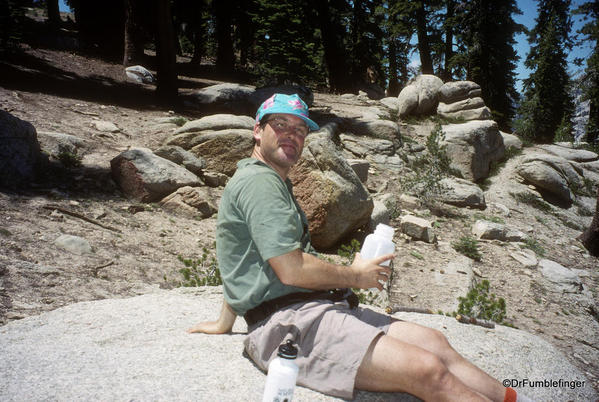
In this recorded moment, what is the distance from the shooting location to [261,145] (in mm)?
2590

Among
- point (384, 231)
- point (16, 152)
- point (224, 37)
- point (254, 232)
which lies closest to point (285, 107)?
point (254, 232)

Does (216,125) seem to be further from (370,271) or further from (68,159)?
(370,271)

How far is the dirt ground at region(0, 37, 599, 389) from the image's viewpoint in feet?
14.6

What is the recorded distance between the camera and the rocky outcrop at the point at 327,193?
6.56 m

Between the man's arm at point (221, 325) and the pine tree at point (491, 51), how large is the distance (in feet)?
76.4

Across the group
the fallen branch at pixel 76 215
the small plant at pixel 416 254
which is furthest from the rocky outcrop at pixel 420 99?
the fallen branch at pixel 76 215

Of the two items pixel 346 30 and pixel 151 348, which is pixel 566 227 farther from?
pixel 346 30

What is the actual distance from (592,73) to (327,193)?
26.3 m

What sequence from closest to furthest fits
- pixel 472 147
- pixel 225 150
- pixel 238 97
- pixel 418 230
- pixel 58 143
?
pixel 58 143
pixel 418 230
pixel 225 150
pixel 472 147
pixel 238 97

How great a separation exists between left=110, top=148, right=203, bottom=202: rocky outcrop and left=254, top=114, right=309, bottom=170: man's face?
533cm

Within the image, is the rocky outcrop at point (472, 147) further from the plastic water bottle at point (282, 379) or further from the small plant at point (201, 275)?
the plastic water bottle at point (282, 379)

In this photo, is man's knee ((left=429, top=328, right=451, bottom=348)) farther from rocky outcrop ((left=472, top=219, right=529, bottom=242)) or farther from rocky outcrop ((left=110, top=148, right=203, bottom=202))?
rocky outcrop ((left=472, top=219, right=529, bottom=242))

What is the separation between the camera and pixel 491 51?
22.0 meters

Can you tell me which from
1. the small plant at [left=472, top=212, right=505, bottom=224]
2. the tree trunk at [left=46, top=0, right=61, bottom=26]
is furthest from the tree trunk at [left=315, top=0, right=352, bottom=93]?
the tree trunk at [left=46, top=0, right=61, bottom=26]
